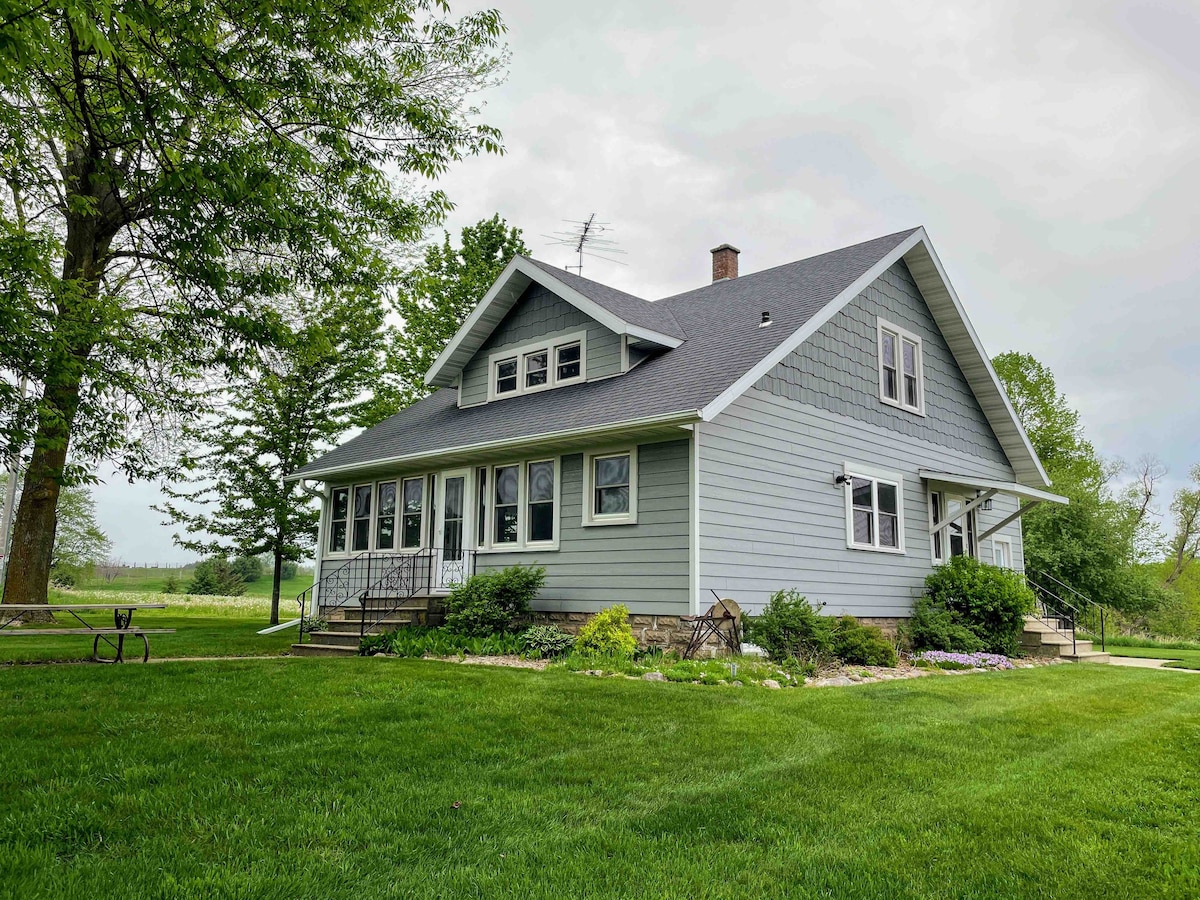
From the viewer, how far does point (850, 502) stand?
14.8 m

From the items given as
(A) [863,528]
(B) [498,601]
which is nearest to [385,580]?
(B) [498,601]

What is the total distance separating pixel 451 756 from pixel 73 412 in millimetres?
7973

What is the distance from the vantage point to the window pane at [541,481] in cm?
1392

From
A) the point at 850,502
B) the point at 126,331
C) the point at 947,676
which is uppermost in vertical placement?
the point at 126,331

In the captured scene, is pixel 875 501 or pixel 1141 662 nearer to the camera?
pixel 875 501

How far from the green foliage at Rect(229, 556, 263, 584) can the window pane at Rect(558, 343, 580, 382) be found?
1422 inches

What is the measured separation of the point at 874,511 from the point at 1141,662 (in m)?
6.09

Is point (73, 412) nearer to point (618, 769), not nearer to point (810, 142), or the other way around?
point (618, 769)

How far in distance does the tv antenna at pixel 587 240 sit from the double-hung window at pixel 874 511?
24.7ft

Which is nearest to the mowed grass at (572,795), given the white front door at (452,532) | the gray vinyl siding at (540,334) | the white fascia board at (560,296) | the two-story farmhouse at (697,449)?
the two-story farmhouse at (697,449)

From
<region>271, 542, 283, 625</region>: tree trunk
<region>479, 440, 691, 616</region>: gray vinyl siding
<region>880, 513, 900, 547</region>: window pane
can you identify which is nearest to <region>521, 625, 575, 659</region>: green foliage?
<region>479, 440, 691, 616</region>: gray vinyl siding

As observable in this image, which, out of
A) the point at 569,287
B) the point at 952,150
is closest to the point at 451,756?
the point at 569,287

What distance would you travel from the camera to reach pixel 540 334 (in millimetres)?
16000

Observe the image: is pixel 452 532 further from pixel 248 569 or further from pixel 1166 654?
pixel 248 569
